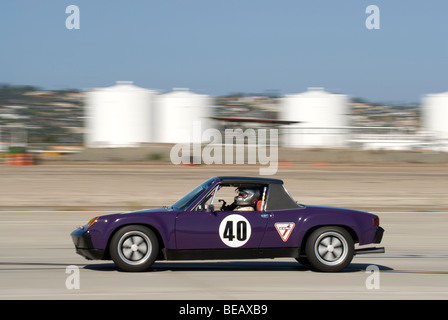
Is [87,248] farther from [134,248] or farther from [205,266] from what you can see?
[205,266]

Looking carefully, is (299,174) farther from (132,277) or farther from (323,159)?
(132,277)

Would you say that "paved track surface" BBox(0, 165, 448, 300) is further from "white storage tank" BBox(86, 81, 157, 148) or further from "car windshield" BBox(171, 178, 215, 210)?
"white storage tank" BBox(86, 81, 157, 148)

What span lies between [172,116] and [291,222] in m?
40.6

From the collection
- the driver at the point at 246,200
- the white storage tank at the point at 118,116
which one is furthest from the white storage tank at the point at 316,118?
the driver at the point at 246,200

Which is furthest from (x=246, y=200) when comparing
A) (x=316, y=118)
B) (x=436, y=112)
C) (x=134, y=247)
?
(x=436, y=112)

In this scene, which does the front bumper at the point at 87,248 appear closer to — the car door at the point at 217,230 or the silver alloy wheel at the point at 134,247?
the silver alloy wheel at the point at 134,247

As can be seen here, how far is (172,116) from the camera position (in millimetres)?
47375

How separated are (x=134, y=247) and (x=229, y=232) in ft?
3.65

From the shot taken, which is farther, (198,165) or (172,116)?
(172,116)

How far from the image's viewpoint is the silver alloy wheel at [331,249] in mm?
7288

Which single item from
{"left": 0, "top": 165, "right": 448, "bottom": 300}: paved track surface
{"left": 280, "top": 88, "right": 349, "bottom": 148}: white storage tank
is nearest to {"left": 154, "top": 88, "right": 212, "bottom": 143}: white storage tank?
{"left": 280, "top": 88, "right": 349, "bottom": 148}: white storage tank

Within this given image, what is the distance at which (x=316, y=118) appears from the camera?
49.2 meters

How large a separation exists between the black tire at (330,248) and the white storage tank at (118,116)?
121 ft
